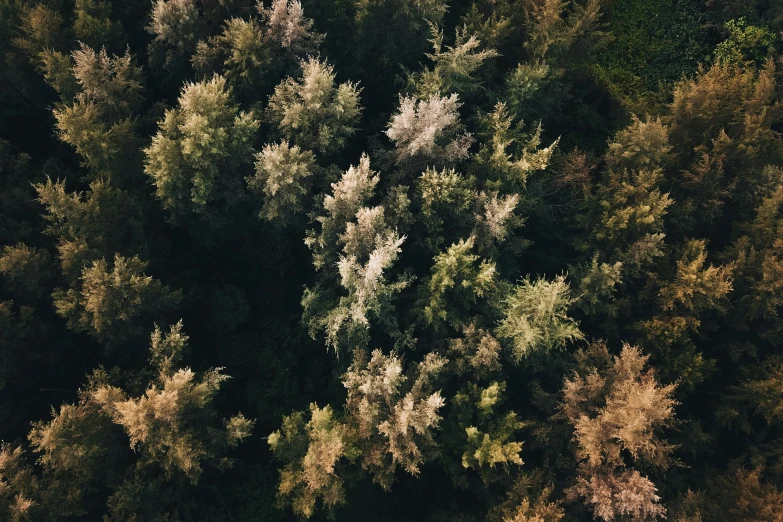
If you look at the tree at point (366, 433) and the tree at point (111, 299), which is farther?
the tree at point (111, 299)

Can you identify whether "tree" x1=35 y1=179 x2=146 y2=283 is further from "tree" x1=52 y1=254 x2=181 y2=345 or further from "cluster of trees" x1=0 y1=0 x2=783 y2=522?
"tree" x1=52 y1=254 x2=181 y2=345

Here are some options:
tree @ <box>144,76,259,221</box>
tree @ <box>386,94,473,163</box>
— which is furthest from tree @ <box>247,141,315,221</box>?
tree @ <box>386,94,473,163</box>

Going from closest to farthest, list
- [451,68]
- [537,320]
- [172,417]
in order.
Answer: [172,417] → [537,320] → [451,68]

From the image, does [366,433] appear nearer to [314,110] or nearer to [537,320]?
[537,320]

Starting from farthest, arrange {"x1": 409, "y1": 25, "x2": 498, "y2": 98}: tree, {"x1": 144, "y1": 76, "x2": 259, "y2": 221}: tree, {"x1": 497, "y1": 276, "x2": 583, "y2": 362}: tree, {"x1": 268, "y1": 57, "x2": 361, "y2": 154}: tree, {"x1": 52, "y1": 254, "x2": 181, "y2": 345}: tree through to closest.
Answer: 1. {"x1": 409, "y1": 25, "x2": 498, "y2": 98}: tree
2. {"x1": 268, "y1": 57, "x2": 361, "y2": 154}: tree
3. {"x1": 144, "y1": 76, "x2": 259, "y2": 221}: tree
4. {"x1": 52, "y1": 254, "x2": 181, "y2": 345}: tree
5. {"x1": 497, "y1": 276, "x2": 583, "y2": 362}: tree

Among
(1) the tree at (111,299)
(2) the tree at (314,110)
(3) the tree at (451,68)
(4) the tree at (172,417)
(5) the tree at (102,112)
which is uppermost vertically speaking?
(3) the tree at (451,68)

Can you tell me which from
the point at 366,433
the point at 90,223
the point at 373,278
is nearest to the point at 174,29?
the point at 90,223

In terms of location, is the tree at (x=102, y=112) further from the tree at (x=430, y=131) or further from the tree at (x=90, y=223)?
the tree at (x=430, y=131)

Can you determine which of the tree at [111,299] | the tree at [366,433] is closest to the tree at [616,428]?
the tree at [366,433]

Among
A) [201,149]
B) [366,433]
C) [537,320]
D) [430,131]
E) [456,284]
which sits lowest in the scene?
[366,433]

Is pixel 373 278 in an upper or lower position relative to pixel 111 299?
upper
